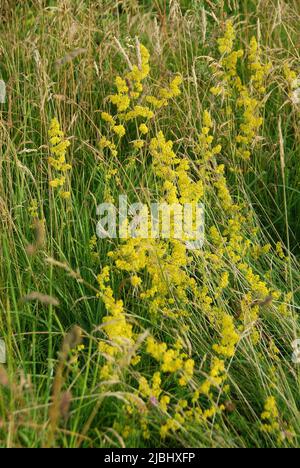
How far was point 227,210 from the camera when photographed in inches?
126

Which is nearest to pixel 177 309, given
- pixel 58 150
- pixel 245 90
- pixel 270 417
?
pixel 270 417

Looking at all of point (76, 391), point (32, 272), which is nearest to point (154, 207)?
point (32, 272)

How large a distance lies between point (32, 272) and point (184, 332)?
26.0 inches

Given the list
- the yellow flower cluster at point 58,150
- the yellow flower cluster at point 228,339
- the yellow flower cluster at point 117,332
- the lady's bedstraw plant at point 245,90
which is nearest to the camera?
the yellow flower cluster at point 117,332

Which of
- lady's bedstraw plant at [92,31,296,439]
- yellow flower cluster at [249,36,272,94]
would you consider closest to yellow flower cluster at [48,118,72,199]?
lady's bedstraw plant at [92,31,296,439]

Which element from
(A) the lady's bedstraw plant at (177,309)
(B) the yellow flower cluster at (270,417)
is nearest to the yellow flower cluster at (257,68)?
(A) the lady's bedstraw plant at (177,309)

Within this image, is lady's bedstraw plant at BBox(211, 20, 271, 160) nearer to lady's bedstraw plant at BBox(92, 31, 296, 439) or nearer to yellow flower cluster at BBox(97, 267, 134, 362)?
lady's bedstraw plant at BBox(92, 31, 296, 439)

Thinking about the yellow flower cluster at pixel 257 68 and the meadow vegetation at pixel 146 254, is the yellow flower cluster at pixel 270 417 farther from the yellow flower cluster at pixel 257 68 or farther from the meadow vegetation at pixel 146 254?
the yellow flower cluster at pixel 257 68

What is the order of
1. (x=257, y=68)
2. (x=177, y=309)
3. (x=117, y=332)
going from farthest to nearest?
(x=257, y=68) < (x=177, y=309) < (x=117, y=332)

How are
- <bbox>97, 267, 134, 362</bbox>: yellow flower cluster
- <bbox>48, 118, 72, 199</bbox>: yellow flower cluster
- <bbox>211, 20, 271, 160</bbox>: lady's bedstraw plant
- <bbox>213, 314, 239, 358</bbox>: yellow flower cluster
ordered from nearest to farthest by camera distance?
<bbox>97, 267, 134, 362</bbox>: yellow flower cluster
<bbox>213, 314, 239, 358</bbox>: yellow flower cluster
<bbox>48, 118, 72, 199</bbox>: yellow flower cluster
<bbox>211, 20, 271, 160</bbox>: lady's bedstraw plant

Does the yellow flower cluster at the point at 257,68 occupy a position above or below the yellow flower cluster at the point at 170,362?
above

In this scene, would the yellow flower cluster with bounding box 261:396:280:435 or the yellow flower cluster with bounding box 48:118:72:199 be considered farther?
the yellow flower cluster with bounding box 48:118:72:199

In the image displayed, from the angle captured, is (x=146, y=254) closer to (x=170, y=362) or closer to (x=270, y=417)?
(x=170, y=362)
